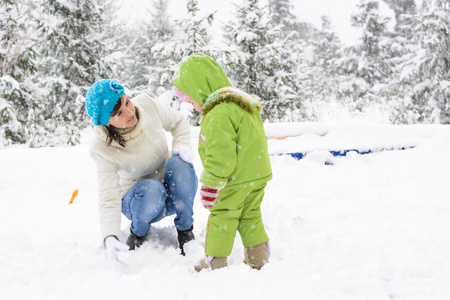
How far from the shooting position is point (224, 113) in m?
1.74

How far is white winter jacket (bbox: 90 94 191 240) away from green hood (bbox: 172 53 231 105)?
38 cm

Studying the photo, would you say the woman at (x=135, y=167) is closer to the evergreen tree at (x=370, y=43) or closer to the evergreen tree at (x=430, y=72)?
the evergreen tree at (x=430, y=72)

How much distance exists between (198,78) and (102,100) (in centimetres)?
55

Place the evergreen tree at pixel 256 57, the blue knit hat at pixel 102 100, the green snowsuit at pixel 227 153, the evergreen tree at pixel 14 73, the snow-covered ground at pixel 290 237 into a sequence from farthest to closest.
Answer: the evergreen tree at pixel 256 57
the evergreen tree at pixel 14 73
the blue knit hat at pixel 102 100
the green snowsuit at pixel 227 153
the snow-covered ground at pixel 290 237

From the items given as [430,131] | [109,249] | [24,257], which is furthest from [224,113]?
[430,131]

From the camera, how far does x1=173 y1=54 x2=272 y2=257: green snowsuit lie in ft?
5.60

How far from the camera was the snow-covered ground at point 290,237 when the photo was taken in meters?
1.52

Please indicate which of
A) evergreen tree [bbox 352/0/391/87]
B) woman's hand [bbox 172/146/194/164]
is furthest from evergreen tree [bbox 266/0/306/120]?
woman's hand [bbox 172/146/194/164]

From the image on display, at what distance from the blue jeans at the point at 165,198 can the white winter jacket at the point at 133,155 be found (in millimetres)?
105

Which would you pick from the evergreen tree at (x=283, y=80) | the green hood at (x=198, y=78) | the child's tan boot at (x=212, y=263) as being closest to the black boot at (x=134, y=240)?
the child's tan boot at (x=212, y=263)

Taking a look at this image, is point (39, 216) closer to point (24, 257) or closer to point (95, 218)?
point (95, 218)

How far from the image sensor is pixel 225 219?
180cm

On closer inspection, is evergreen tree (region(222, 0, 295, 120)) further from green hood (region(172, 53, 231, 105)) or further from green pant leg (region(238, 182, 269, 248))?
green pant leg (region(238, 182, 269, 248))

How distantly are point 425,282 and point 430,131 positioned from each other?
3657mm
